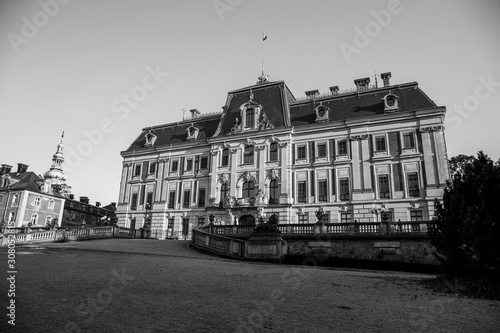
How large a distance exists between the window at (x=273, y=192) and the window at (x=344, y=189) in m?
6.88

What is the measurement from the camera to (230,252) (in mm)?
20453

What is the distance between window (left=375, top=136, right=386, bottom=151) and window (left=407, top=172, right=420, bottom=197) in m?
3.83

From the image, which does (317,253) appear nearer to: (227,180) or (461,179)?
(461,179)

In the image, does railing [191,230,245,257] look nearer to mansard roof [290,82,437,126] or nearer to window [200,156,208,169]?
window [200,156,208,169]

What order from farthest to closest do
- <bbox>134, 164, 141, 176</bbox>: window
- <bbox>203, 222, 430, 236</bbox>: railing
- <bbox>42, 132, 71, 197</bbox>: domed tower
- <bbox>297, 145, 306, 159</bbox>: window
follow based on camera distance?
<bbox>42, 132, 71, 197</bbox>: domed tower → <bbox>134, 164, 141, 176</bbox>: window → <bbox>297, 145, 306, 159</bbox>: window → <bbox>203, 222, 430, 236</bbox>: railing

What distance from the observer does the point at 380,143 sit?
34.8 meters

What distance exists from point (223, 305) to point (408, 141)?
31.6 metres

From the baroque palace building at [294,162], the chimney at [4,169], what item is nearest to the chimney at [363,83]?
the baroque palace building at [294,162]

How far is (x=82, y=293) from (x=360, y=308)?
21.3 feet

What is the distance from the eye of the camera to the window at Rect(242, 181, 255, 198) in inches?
1515

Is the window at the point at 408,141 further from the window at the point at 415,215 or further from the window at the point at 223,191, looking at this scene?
the window at the point at 223,191

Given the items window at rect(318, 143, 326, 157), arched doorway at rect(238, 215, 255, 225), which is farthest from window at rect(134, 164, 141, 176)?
window at rect(318, 143, 326, 157)

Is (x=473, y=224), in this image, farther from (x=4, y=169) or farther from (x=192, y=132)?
(x=4, y=169)

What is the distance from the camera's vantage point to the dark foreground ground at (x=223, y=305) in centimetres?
593
